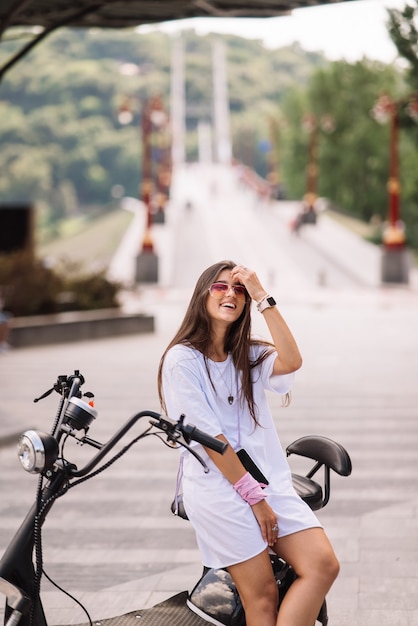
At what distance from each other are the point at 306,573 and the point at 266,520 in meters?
0.21

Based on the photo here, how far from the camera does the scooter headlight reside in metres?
3.35

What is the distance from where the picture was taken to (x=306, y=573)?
12.4 ft

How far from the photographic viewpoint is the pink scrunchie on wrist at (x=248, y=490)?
382 cm

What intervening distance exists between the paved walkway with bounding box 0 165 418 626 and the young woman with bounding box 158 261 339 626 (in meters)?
1.36

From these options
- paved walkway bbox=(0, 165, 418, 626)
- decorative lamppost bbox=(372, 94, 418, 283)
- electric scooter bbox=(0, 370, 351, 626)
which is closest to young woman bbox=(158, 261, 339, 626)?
electric scooter bbox=(0, 370, 351, 626)

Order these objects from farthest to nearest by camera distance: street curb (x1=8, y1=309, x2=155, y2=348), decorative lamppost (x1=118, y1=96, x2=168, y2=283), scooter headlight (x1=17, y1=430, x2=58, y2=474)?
1. decorative lamppost (x1=118, y1=96, x2=168, y2=283)
2. street curb (x1=8, y1=309, x2=155, y2=348)
3. scooter headlight (x1=17, y1=430, x2=58, y2=474)

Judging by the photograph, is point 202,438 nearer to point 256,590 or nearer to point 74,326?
point 256,590

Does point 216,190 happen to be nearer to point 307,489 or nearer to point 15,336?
point 15,336

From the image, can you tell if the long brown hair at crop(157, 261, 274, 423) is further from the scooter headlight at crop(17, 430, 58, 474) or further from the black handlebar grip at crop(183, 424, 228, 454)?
the scooter headlight at crop(17, 430, 58, 474)

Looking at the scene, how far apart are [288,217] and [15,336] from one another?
4738 cm

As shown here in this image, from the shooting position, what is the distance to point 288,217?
65.6m

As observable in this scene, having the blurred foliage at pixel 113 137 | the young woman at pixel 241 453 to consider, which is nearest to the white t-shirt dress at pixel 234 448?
the young woman at pixel 241 453

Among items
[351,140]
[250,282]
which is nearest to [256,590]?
[250,282]

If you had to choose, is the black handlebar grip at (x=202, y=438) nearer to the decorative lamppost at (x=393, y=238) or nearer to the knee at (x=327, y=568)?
the knee at (x=327, y=568)
